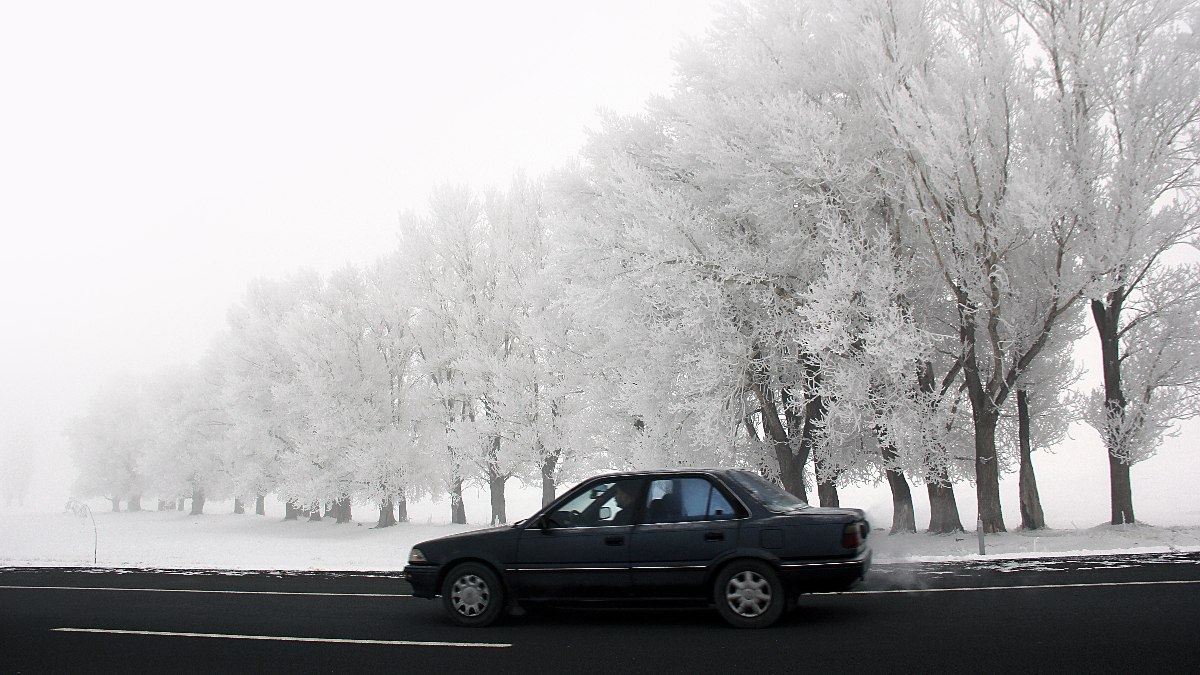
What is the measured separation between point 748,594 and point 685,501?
107 cm

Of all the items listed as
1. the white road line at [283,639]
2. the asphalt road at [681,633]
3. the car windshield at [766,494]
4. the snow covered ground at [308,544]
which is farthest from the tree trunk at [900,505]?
the white road line at [283,639]

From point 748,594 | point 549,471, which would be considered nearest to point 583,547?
point 748,594

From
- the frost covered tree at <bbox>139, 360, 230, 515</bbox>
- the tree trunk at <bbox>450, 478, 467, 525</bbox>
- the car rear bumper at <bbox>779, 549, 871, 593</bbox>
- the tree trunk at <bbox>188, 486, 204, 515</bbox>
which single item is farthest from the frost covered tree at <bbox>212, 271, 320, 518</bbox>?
the car rear bumper at <bbox>779, 549, 871, 593</bbox>

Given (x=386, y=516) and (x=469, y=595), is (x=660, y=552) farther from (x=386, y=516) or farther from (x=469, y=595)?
(x=386, y=516)

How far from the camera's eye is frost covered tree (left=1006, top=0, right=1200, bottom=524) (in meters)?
16.7

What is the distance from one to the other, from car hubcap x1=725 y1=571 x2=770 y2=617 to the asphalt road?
9.8 inches

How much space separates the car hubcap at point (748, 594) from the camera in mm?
8281

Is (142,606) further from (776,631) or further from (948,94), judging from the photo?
(948,94)

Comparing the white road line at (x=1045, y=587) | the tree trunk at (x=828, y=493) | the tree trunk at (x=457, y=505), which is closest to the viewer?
the white road line at (x=1045, y=587)

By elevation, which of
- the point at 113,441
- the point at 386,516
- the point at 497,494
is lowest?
the point at 386,516

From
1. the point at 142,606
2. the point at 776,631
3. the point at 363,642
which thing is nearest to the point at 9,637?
the point at 142,606

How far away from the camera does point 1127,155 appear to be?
16875 mm

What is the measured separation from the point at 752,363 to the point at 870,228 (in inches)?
156

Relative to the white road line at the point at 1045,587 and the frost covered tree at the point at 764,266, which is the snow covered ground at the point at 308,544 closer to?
the white road line at the point at 1045,587
